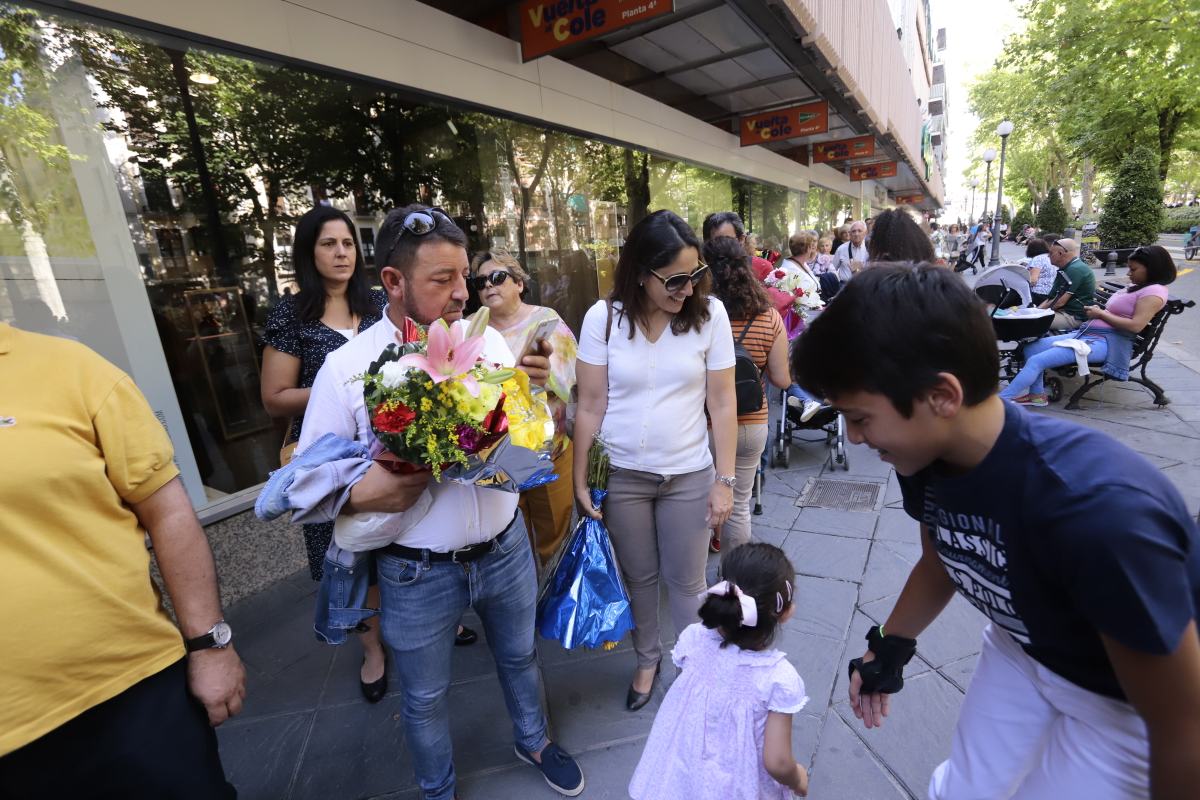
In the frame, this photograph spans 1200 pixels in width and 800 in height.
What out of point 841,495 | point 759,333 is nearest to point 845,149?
point 841,495

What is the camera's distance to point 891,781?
210 centimetres

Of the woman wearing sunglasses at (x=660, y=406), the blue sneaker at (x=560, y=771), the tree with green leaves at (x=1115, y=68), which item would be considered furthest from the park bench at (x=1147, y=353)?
the tree with green leaves at (x=1115, y=68)

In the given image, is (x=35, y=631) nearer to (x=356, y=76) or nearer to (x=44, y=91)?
(x=44, y=91)

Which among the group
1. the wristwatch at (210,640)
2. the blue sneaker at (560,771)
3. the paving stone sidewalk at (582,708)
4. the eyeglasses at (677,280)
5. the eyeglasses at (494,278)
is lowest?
the paving stone sidewalk at (582,708)

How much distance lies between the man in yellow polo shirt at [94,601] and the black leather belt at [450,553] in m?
0.50

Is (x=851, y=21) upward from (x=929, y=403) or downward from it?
upward

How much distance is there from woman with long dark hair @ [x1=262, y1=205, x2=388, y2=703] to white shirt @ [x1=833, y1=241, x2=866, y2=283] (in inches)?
287

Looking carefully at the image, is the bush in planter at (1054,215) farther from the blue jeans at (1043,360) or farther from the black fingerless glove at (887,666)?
the black fingerless glove at (887,666)

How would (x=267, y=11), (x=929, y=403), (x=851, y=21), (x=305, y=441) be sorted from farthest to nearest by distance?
(x=851, y=21), (x=267, y=11), (x=305, y=441), (x=929, y=403)

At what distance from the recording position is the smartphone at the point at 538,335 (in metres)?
2.39

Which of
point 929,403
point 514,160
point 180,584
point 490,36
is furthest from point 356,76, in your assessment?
point 929,403

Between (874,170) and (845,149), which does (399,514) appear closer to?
(845,149)

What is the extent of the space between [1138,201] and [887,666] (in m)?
22.4

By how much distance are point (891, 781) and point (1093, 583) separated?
1.70 metres
